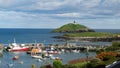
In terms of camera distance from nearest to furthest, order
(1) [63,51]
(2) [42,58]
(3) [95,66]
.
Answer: (3) [95,66] → (2) [42,58] → (1) [63,51]

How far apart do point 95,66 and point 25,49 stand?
8710 centimetres

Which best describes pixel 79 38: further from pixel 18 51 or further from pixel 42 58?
pixel 42 58

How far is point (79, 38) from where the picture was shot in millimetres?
192125

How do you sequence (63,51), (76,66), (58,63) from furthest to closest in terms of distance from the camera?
1. (63,51)
2. (58,63)
3. (76,66)

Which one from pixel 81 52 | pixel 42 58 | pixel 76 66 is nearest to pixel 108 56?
pixel 76 66

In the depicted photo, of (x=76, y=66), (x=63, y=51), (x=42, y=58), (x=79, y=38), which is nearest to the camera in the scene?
(x=76, y=66)

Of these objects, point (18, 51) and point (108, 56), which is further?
point (18, 51)

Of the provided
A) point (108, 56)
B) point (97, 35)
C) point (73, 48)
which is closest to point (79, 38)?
point (97, 35)

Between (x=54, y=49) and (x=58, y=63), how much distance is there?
2983 inches

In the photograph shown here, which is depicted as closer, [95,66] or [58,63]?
[95,66]

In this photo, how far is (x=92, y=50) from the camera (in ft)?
381

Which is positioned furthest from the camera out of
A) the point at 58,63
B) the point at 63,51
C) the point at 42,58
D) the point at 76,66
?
the point at 63,51

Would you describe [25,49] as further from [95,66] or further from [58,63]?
[95,66]

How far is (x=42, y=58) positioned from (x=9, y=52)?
2815 centimetres
